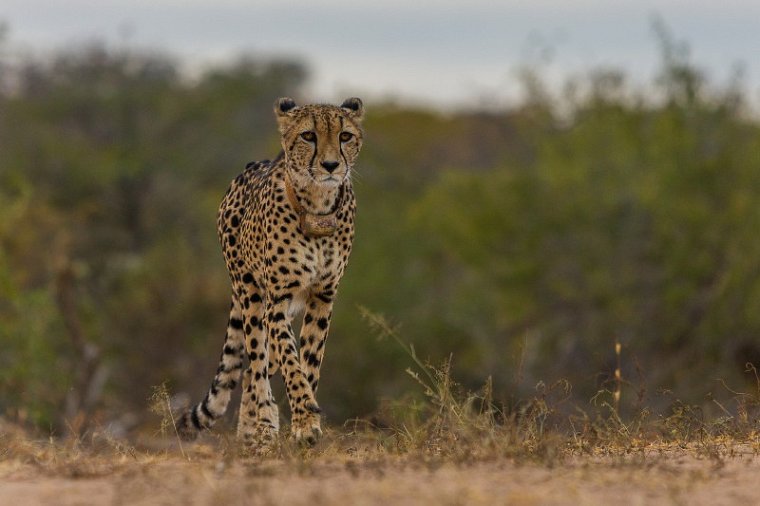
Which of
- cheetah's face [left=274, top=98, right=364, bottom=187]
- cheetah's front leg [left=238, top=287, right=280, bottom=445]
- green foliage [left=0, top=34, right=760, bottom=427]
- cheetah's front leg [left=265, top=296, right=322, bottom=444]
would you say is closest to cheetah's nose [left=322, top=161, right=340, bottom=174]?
cheetah's face [left=274, top=98, right=364, bottom=187]

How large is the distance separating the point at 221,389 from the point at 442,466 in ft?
8.11

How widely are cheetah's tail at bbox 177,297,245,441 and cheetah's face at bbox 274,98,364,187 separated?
1.22 metres

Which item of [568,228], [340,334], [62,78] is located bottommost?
[340,334]

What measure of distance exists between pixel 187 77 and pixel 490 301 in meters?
17.2

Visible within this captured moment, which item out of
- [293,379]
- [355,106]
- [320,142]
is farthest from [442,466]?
[355,106]

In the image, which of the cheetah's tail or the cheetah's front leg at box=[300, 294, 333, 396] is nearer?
the cheetah's front leg at box=[300, 294, 333, 396]

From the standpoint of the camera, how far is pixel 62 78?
3281cm

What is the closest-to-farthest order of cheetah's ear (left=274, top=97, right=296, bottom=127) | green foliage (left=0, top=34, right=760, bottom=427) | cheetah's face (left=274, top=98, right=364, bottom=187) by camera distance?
1. cheetah's face (left=274, top=98, right=364, bottom=187)
2. cheetah's ear (left=274, top=97, right=296, bottom=127)
3. green foliage (left=0, top=34, right=760, bottom=427)

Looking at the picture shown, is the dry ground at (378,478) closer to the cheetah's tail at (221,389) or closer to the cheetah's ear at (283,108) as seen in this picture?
the cheetah's tail at (221,389)

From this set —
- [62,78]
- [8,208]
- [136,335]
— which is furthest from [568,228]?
[62,78]

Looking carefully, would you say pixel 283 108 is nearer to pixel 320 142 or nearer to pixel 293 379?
pixel 320 142

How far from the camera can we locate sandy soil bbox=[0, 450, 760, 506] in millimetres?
5035

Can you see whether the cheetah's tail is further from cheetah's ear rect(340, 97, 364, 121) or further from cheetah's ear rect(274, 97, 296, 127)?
cheetah's ear rect(340, 97, 364, 121)

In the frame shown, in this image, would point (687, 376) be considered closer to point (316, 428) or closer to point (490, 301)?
point (490, 301)
